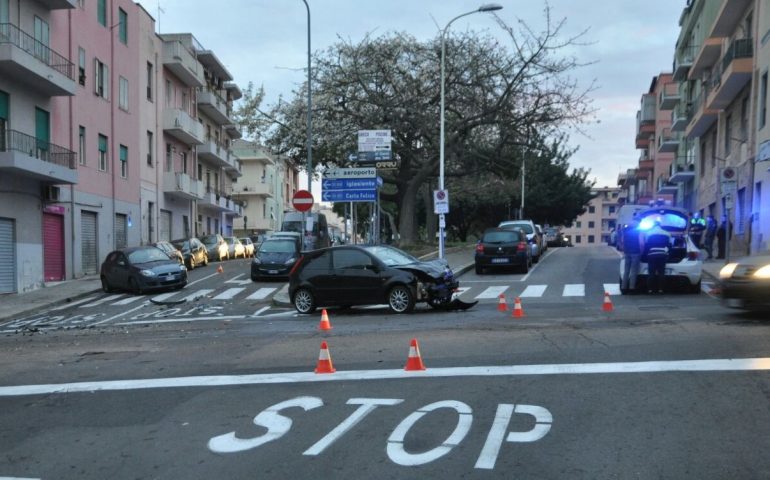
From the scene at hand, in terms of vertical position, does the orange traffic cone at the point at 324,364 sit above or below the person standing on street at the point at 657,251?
below

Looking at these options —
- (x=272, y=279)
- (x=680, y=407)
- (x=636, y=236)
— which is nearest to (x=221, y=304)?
(x=272, y=279)

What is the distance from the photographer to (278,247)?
23891 millimetres

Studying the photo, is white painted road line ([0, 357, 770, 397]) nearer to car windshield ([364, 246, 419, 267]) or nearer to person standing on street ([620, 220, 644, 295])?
car windshield ([364, 246, 419, 267])

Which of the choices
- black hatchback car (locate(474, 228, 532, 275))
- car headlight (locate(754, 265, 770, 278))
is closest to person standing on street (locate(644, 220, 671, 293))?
car headlight (locate(754, 265, 770, 278))

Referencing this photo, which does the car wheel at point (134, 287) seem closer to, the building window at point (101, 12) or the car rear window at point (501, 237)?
the car rear window at point (501, 237)

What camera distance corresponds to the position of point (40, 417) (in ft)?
19.8

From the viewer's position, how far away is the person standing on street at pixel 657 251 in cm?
1448

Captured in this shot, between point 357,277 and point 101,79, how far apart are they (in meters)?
19.8

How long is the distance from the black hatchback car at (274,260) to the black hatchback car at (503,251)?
659 cm

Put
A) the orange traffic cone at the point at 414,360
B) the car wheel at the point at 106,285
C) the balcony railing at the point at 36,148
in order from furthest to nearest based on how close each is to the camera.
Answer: the car wheel at the point at 106,285
the balcony railing at the point at 36,148
the orange traffic cone at the point at 414,360

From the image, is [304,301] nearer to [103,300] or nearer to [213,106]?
[103,300]

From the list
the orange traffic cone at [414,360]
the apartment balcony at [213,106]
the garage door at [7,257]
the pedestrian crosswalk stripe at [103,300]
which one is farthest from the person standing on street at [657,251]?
the apartment balcony at [213,106]

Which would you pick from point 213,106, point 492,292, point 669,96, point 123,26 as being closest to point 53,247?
point 123,26

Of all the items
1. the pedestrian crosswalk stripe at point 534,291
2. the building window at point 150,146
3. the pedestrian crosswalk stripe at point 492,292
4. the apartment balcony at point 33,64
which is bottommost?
the pedestrian crosswalk stripe at point 492,292
